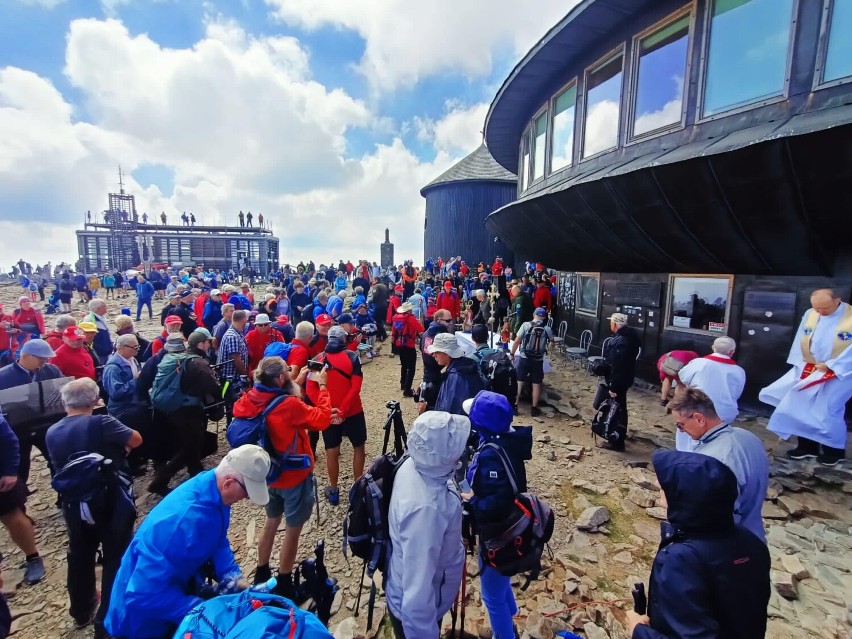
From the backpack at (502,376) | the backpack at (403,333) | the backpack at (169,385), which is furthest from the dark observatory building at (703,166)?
the backpack at (169,385)

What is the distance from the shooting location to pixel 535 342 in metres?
7.58

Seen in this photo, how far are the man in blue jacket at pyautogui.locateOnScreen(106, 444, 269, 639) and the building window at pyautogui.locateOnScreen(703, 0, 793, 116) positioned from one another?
29.7 ft

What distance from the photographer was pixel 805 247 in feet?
20.4

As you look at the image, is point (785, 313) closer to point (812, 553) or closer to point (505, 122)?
point (812, 553)

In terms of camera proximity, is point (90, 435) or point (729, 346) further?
point (729, 346)

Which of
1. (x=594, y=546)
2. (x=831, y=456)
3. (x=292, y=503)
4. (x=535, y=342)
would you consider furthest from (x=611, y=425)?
(x=292, y=503)

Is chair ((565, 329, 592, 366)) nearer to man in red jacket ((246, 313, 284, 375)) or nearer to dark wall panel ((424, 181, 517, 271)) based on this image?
man in red jacket ((246, 313, 284, 375))

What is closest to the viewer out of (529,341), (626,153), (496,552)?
(496,552)

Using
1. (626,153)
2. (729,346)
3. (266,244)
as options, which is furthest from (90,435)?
(266,244)

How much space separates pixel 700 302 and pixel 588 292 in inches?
134

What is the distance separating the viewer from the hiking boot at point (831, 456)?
5.40 metres

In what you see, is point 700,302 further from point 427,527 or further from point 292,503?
point 292,503

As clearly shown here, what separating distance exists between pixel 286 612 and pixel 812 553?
5177 mm

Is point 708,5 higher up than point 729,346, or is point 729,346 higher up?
point 708,5
